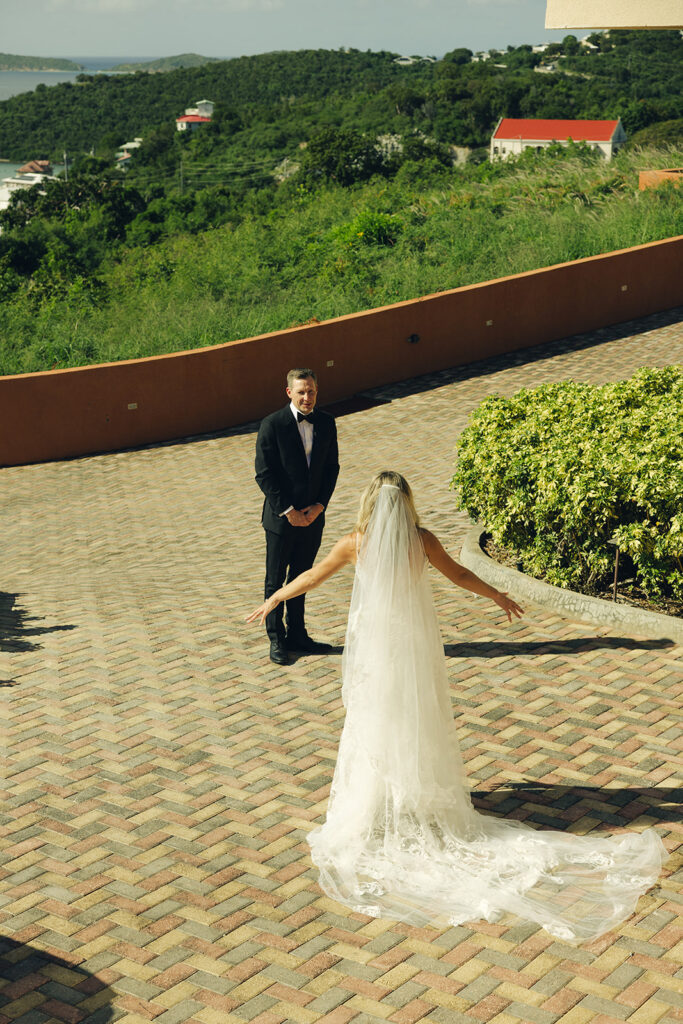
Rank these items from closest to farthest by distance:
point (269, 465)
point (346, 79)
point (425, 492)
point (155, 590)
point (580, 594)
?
1. point (269, 465)
2. point (580, 594)
3. point (155, 590)
4. point (425, 492)
5. point (346, 79)

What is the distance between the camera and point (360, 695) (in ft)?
15.6

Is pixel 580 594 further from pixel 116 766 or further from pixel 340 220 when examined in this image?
pixel 340 220

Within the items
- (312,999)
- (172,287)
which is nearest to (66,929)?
(312,999)

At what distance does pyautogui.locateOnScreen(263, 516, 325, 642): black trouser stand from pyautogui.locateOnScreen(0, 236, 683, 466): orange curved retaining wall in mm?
8080

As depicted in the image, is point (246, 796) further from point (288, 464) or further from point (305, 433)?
point (305, 433)

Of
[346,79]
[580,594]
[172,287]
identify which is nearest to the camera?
[580,594]

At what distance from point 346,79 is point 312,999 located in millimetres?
152584

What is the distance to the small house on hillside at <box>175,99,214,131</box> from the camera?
12519cm

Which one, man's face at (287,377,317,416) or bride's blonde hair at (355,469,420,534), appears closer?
bride's blonde hair at (355,469,420,534)

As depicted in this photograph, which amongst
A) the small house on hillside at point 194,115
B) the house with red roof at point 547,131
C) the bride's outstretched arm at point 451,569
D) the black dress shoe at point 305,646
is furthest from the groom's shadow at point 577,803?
the small house on hillside at point 194,115

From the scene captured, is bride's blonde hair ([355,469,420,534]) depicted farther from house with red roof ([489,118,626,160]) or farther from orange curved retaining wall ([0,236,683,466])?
house with red roof ([489,118,626,160])

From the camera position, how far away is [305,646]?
23.1 feet

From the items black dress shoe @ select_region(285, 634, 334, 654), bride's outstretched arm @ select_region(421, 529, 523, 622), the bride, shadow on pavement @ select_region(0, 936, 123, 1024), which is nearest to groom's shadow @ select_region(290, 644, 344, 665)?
black dress shoe @ select_region(285, 634, 334, 654)

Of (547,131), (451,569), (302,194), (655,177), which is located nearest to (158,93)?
(547,131)
